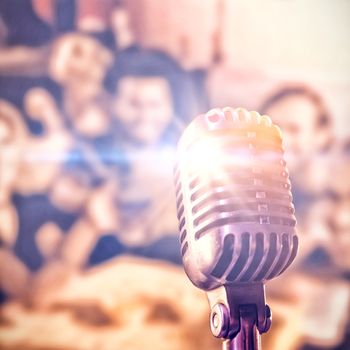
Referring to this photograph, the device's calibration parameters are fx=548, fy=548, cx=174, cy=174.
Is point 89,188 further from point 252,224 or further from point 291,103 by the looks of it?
point 252,224

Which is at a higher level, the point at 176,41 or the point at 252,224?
the point at 176,41

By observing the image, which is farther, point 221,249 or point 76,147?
point 76,147

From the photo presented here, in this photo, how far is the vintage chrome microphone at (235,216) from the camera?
2.35 feet

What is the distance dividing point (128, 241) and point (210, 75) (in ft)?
2.72

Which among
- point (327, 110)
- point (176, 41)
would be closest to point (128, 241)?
point (176, 41)

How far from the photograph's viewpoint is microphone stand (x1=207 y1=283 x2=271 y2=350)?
75 centimetres

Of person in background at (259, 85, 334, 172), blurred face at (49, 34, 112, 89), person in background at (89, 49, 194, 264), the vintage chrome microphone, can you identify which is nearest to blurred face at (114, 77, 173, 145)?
person in background at (89, 49, 194, 264)

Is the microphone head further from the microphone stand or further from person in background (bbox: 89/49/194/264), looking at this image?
person in background (bbox: 89/49/194/264)

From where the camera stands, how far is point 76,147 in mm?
2379

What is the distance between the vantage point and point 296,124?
251cm

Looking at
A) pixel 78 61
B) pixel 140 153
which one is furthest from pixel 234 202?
pixel 78 61

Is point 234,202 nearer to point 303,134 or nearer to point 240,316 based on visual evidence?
point 240,316

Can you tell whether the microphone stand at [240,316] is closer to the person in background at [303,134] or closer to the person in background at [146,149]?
the person in background at [146,149]

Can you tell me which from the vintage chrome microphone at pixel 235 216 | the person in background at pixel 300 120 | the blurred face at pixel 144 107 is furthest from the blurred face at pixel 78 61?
the vintage chrome microphone at pixel 235 216
